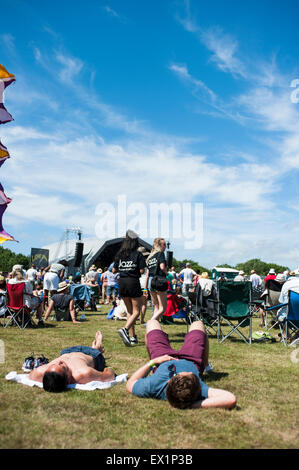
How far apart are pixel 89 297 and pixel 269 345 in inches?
259

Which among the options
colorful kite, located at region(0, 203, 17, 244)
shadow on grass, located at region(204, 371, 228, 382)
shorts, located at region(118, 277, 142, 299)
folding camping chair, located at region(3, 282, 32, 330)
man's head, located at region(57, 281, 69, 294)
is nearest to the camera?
shadow on grass, located at region(204, 371, 228, 382)

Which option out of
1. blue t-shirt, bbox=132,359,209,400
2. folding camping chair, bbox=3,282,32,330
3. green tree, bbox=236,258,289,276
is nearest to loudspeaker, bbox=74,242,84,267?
A: folding camping chair, bbox=3,282,32,330

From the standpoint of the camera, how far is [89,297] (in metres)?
11.7

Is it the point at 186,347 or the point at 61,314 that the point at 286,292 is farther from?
the point at 61,314

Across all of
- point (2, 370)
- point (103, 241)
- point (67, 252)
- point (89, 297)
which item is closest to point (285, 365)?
point (2, 370)

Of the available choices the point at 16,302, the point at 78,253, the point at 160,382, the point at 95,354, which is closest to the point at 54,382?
the point at 95,354

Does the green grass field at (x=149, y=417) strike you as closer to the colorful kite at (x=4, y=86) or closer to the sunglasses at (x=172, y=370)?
the sunglasses at (x=172, y=370)

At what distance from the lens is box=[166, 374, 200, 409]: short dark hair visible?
2875 mm

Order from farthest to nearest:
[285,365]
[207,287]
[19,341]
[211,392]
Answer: [207,287] < [19,341] < [285,365] < [211,392]

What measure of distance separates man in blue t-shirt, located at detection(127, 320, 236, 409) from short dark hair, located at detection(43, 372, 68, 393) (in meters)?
0.59

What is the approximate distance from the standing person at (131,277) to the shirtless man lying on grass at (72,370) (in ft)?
5.90

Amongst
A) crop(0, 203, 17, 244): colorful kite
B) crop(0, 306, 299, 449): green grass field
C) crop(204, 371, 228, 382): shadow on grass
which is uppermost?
crop(0, 203, 17, 244): colorful kite

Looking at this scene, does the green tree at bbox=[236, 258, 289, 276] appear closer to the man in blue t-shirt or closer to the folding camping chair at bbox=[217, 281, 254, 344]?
the folding camping chair at bbox=[217, 281, 254, 344]
